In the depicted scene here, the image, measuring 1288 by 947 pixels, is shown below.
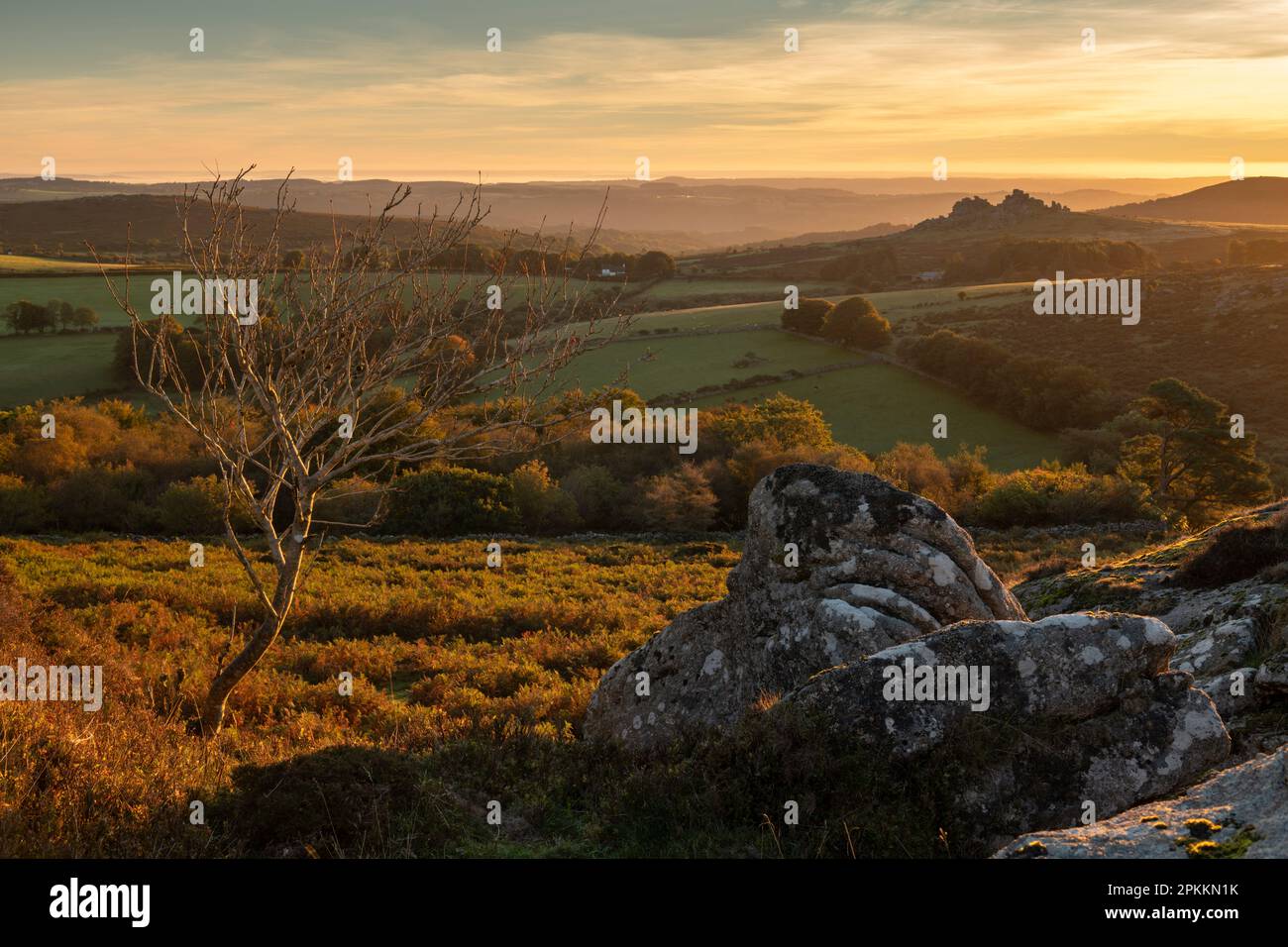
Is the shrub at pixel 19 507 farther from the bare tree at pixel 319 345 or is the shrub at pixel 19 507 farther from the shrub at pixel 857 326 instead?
the shrub at pixel 857 326

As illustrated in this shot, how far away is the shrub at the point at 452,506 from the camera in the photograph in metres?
47.6

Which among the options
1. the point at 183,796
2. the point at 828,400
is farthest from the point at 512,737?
the point at 828,400

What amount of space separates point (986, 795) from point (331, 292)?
28.3 ft

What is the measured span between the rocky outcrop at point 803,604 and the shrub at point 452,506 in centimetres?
3760

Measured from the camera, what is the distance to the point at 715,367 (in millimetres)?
91562

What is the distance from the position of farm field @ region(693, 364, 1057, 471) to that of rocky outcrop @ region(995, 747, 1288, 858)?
215 feet

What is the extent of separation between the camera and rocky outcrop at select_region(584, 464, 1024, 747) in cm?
964

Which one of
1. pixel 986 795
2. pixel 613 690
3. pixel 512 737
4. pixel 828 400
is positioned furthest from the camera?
pixel 828 400

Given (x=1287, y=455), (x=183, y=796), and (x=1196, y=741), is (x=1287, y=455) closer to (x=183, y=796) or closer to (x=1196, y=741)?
(x=1196, y=741)

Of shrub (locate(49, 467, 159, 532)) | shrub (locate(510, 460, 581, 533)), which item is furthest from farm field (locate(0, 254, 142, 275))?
shrub (locate(510, 460, 581, 533))

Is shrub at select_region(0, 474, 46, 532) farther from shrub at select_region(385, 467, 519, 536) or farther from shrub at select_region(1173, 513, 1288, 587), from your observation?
shrub at select_region(1173, 513, 1288, 587)

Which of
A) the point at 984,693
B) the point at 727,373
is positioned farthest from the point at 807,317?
the point at 984,693

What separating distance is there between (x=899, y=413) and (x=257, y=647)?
73202mm
